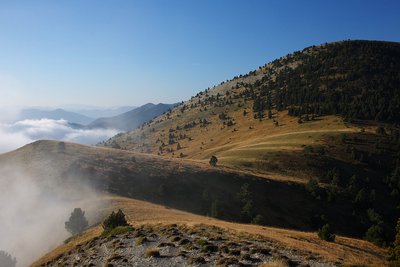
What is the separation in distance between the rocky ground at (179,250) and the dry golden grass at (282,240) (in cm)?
162

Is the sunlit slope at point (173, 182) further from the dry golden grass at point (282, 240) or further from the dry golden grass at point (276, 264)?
the dry golden grass at point (276, 264)

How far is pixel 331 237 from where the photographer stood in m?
39.0

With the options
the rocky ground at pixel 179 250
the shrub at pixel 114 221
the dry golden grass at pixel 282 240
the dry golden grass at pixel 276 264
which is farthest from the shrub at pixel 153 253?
the shrub at pixel 114 221

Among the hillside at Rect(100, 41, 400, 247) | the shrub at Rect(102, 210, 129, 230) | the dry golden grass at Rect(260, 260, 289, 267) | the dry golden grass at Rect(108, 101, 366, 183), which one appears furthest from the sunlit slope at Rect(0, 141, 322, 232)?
the dry golden grass at Rect(260, 260, 289, 267)

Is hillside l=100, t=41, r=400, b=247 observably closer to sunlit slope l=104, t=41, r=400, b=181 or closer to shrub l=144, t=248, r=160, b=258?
sunlit slope l=104, t=41, r=400, b=181

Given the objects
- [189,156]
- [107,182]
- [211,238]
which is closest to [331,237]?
[211,238]

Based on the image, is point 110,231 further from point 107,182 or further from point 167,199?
point 107,182

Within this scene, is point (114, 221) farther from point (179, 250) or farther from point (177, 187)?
point (177, 187)

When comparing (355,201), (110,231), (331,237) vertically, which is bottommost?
(355,201)

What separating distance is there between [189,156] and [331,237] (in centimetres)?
11676

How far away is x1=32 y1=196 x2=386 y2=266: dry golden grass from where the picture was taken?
29.3m

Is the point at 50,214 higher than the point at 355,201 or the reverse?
higher

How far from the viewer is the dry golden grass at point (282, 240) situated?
29312mm

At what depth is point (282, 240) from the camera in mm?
32094
